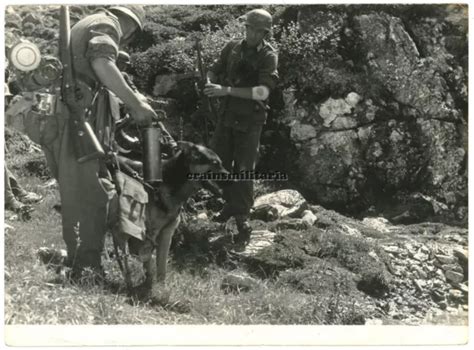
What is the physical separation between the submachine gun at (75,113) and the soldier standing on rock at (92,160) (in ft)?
0.13

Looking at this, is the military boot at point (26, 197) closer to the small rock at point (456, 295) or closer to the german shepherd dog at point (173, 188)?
the german shepherd dog at point (173, 188)

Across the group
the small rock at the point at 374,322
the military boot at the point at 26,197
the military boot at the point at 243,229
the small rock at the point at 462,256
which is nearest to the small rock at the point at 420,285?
the small rock at the point at 462,256

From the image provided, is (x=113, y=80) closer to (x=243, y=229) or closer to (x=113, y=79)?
(x=113, y=79)

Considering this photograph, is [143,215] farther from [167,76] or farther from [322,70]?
[322,70]

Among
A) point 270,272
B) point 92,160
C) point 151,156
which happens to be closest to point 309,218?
point 270,272

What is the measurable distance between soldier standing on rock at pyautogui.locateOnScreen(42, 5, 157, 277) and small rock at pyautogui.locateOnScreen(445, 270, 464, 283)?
137 inches

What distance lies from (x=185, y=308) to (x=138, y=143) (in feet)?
5.65

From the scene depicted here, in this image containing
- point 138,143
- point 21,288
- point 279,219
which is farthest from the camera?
point 279,219

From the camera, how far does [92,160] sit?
5.89 meters

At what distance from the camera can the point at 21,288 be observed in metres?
5.86

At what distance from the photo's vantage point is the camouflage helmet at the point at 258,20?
6848mm

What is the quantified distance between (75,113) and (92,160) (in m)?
0.45

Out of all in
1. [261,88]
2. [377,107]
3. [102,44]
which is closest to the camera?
[102,44]

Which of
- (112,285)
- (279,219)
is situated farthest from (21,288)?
(279,219)
